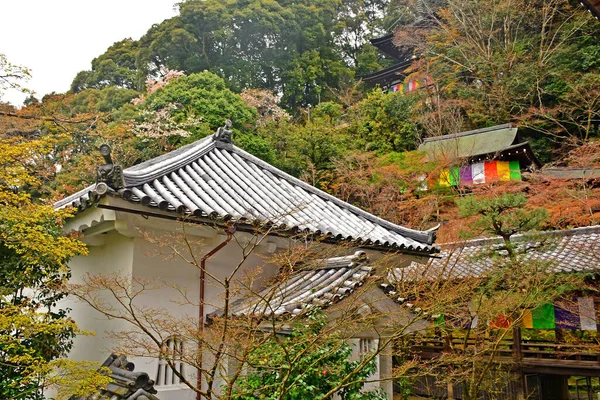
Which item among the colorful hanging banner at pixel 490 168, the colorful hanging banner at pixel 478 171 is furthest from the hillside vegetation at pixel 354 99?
the colorful hanging banner at pixel 478 171

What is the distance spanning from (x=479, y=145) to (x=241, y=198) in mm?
18760

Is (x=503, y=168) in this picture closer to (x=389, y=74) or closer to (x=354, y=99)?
(x=354, y=99)

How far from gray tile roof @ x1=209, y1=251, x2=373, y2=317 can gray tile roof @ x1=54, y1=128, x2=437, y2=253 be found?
569 mm

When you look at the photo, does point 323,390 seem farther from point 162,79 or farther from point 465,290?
point 162,79

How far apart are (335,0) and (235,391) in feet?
132

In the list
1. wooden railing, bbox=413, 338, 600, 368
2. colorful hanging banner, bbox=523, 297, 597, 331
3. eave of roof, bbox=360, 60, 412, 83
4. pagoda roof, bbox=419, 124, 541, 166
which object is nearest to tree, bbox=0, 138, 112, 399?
wooden railing, bbox=413, 338, 600, 368

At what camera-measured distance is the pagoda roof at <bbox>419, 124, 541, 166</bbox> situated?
2273 centimetres

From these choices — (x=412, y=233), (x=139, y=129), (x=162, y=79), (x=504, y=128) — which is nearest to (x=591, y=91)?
A: (x=504, y=128)

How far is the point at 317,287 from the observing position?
660cm

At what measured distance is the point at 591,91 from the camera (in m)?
21.3

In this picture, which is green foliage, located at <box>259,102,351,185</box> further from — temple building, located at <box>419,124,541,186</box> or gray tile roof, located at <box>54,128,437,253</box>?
gray tile roof, located at <box>54,128,437,253</box>

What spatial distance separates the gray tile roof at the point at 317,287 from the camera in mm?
5973

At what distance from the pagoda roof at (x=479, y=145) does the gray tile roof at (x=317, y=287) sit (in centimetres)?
1597

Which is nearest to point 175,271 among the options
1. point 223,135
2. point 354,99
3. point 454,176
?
point 223,135
